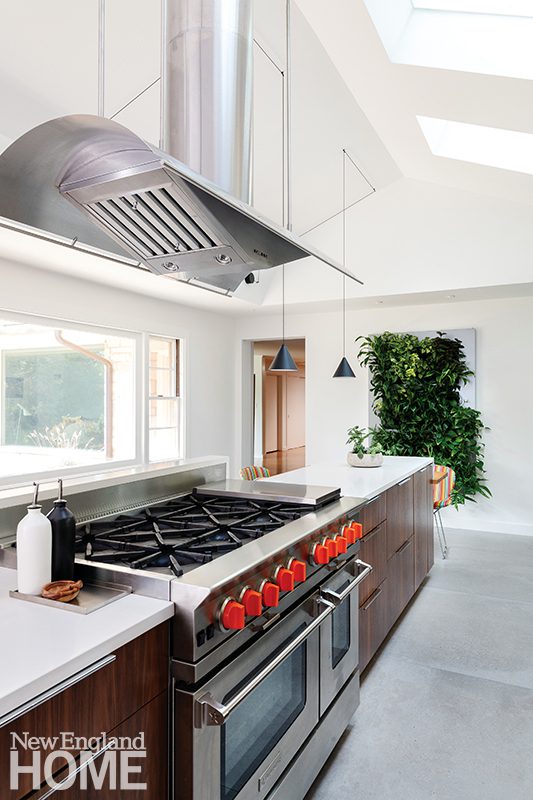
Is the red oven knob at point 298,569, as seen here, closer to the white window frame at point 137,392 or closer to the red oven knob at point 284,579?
the red oven knob at point 284,579

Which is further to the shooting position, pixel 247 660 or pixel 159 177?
Result: pixel 247 660

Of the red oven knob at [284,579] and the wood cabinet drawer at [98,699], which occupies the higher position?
the red oven knob at [284,579]

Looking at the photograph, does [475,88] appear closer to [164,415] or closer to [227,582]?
[227,582]

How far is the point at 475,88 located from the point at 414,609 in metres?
3.05

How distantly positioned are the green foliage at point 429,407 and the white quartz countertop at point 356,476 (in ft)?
6.09

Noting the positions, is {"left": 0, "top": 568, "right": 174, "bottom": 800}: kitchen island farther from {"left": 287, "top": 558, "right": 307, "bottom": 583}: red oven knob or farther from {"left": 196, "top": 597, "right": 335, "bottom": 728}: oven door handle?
{"left": 287, "top": 558, "right": 307, "bottom": 583}: red oven knob

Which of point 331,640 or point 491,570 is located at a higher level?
point 331,640

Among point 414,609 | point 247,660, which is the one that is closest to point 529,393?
point 414,609

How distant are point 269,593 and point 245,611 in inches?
4.4

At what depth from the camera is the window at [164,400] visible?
234 inches

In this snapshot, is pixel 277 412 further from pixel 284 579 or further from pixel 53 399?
pixel 284 579

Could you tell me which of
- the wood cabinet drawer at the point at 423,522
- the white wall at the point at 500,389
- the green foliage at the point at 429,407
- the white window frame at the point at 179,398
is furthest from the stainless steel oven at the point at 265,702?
the white wall at the point at 500,389

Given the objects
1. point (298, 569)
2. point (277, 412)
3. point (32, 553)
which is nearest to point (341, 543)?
point (298, 569)

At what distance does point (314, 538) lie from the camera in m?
1.79
